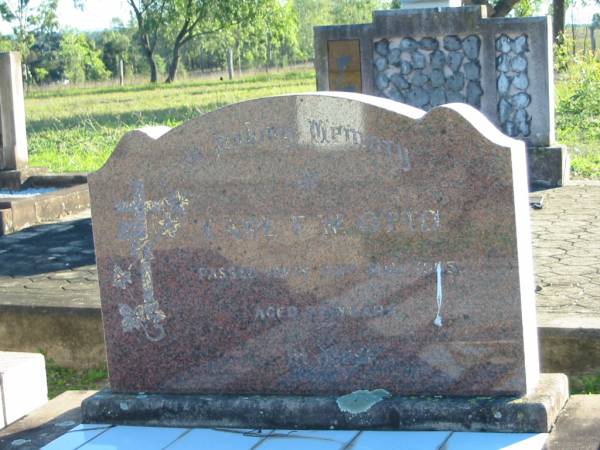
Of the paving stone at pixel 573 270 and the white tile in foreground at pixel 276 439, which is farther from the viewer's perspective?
the paving stone at pixel 573 270

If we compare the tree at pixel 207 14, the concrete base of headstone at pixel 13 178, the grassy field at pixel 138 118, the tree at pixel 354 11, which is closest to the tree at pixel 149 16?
the tree at pixel 207 14

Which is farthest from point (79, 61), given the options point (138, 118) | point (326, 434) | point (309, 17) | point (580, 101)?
point (326, 434)

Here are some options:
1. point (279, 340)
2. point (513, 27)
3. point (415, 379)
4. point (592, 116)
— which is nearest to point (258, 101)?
point (279, 340)

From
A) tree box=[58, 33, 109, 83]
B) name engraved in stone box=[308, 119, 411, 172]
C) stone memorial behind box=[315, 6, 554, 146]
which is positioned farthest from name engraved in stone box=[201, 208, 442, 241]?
tree box=[58, 33, 109, 83]

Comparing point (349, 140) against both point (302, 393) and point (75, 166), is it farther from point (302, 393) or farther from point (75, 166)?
point (75, 166)

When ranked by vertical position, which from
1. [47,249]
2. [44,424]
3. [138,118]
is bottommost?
[44,424]

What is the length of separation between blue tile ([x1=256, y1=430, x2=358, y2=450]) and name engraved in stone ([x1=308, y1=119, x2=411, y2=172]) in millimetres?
1050

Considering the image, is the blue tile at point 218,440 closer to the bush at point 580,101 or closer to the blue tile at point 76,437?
the blue tile at point 76,437

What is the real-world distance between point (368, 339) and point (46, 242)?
17.4 feet

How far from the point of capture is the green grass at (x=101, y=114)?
16812 millimetres

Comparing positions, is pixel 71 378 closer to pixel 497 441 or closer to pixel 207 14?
pixel 497 441

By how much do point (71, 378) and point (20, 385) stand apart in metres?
1.38

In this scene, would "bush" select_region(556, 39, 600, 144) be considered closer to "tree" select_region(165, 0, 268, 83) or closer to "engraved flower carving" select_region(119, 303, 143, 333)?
"engraved flower carving" select_region(119, 303, 143, 333)

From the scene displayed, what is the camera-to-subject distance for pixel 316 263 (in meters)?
4.35
